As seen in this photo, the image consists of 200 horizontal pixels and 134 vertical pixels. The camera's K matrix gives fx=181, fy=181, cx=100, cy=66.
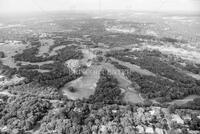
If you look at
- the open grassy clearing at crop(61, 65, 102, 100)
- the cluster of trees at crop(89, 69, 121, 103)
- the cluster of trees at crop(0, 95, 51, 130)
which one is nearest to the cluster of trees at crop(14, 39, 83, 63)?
the open grassy clearing at crop(61, 65, 102, 100)

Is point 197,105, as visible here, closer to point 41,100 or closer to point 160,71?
point 160,71

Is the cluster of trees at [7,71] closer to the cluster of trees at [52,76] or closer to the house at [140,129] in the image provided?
the cluster of trees at [52,76]

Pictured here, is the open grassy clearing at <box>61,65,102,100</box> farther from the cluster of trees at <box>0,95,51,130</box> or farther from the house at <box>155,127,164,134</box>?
the house at <box>155,127,164,134</box>

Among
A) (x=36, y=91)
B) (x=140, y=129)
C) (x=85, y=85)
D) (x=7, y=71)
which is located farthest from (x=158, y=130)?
(x=7, y=71)

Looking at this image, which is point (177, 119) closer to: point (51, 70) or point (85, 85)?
point (85, 85)

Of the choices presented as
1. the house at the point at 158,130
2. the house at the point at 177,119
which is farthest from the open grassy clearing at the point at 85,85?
the house at the point at 177,119
